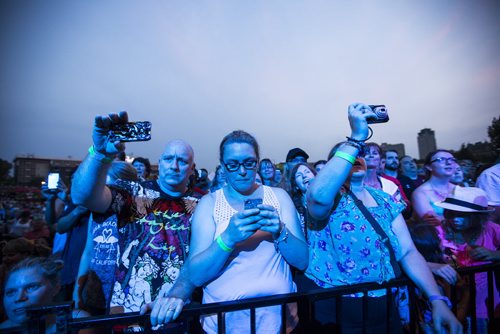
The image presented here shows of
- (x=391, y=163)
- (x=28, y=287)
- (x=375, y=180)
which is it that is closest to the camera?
(x=28, y=287)

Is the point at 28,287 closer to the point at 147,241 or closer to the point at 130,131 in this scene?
the point at 147,241

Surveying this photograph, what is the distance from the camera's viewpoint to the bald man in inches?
69.9

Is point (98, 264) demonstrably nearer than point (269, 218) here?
No

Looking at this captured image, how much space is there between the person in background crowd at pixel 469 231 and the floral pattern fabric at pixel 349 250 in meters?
1.38

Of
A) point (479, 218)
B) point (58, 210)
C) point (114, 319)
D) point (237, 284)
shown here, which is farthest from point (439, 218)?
point (58, 210)

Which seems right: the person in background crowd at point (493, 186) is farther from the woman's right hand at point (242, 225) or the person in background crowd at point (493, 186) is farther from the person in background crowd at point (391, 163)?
the woman's right hand at point (242, 225)

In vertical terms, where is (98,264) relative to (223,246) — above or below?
below

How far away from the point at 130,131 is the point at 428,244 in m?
2.87

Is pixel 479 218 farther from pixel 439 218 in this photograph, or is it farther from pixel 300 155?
pixel 300 155

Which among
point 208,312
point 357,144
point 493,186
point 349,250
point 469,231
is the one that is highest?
point 357,144

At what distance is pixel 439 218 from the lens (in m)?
3.12

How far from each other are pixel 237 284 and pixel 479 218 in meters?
2.94

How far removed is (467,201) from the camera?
2.93 meters

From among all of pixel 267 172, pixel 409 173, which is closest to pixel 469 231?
pixel 409 173
